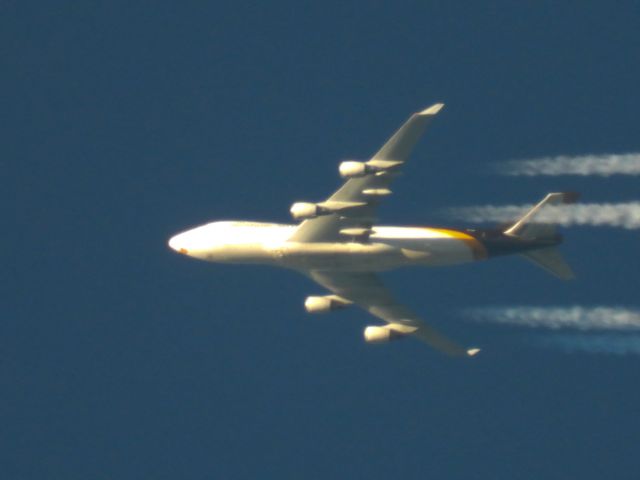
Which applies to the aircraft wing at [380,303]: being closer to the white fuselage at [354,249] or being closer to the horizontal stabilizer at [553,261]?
the white fuselage at [354,249]

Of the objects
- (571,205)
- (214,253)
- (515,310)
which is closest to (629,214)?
(571,205)

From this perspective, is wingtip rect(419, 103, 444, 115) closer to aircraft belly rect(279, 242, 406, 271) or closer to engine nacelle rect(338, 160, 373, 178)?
engine nacelle rect(338, 160, 373, 178)

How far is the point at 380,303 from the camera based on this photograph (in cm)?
9881

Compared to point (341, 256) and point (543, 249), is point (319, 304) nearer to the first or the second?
point (341, 256)

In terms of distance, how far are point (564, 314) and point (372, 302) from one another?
40.1 feet

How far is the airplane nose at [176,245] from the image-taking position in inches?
3878

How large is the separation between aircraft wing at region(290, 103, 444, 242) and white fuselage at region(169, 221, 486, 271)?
32.6 inches

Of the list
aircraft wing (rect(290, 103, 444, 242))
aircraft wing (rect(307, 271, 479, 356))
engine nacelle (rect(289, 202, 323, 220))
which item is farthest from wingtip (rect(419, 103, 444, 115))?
aircraft wing (rect(307, 271, 479, 356))

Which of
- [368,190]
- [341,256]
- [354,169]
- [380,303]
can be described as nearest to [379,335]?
[380,303]

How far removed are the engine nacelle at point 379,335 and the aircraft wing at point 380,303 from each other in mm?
371

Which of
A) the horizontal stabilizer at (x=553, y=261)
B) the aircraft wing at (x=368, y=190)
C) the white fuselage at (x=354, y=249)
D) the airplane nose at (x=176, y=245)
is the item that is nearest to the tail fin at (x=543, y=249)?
the horizontal stabilizer at (x=553, y=261)

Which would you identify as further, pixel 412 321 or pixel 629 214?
pixel 412 321

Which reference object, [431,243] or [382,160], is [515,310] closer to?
[431,243]

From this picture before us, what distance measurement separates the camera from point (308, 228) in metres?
92.4
